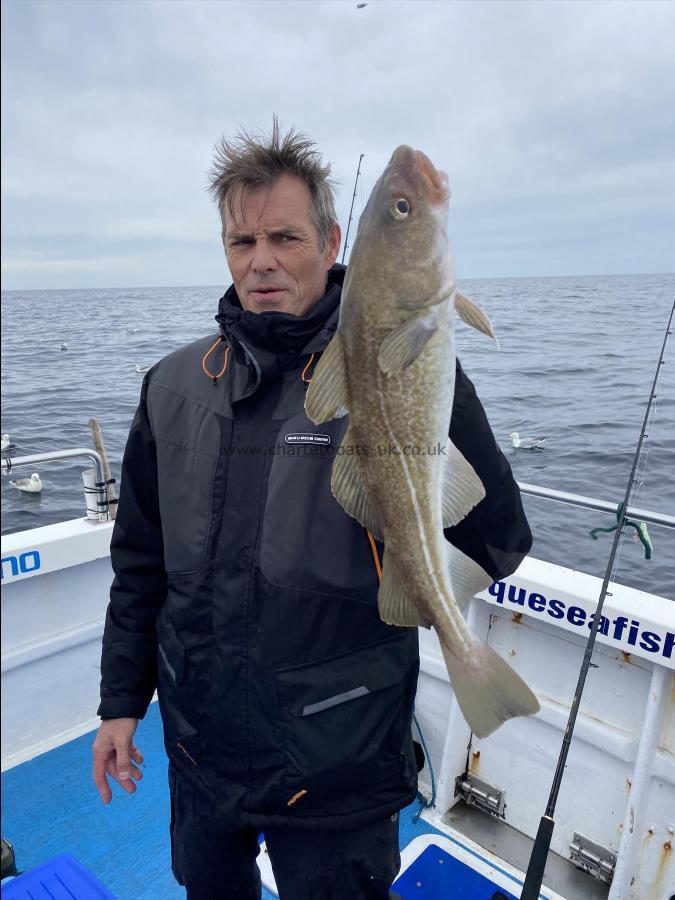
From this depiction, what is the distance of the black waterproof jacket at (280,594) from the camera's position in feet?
6.14

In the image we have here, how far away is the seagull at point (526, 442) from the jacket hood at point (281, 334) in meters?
7.76

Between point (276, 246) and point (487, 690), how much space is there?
144 centimetres

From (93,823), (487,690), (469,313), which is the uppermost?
(469,313)

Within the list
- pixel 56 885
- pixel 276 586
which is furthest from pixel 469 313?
pixel 56 885

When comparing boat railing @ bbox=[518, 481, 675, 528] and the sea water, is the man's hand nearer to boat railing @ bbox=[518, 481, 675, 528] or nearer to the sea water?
the sea water

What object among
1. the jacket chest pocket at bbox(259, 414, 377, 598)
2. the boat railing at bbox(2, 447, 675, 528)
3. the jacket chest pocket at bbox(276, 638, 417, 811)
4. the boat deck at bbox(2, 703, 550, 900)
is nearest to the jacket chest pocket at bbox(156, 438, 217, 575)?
the jacket chest pocket at bbox(259, 414, 377, 598)

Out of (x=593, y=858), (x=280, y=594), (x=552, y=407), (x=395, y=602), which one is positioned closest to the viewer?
(x=395, y=602)

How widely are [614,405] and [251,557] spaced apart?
10.5 m

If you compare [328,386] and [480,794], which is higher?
[328,386]

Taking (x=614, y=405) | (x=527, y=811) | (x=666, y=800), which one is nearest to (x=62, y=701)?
(x=527, y=811)

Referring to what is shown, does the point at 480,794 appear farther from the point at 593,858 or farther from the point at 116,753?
the point at 116,753

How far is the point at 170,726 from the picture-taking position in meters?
2.17

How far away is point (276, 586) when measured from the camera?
188cm

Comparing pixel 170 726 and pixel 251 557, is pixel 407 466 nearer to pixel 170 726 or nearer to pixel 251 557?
pixel 251 557
